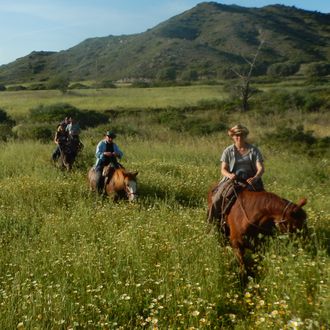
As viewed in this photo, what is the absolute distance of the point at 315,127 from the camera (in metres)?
28.8

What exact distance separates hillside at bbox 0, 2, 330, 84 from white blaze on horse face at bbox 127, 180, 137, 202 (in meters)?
89.8

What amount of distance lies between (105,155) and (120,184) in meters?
1.19

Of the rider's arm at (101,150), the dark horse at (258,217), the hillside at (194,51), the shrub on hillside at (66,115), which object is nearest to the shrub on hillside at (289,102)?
the shrub on hillside at (66,115)

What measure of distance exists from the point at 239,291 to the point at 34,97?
52.7 m

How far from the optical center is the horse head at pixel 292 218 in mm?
5793

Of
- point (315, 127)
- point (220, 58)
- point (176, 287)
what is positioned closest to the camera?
point (176, 287)

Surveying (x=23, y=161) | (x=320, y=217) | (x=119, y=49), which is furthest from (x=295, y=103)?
(x=119, y=49)

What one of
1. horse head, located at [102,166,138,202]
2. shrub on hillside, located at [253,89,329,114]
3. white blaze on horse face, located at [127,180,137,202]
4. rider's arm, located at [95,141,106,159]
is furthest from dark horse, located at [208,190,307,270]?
shrub on hillside, located at [253,89,329,114]

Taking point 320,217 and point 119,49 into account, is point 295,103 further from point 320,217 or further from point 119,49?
point 119,49

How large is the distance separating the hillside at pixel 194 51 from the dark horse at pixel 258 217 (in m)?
93.0

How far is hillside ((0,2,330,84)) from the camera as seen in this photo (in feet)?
397

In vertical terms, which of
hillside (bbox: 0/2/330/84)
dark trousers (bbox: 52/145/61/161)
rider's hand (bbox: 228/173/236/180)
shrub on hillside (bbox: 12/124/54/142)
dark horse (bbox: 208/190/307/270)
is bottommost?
shrub on hillside (bbox: 12/124/54/142)

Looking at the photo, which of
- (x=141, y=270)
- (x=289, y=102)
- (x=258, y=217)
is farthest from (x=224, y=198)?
(x=289, y=102)

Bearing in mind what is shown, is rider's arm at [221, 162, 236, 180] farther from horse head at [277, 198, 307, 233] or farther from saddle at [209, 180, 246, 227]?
horse head at [277, 198, 307, 233]
